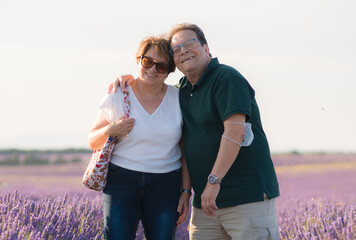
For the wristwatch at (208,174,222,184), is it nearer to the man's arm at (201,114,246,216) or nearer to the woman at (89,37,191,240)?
the man's arm at (201,114,246,216)

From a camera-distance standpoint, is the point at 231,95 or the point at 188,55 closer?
the point at 231,95

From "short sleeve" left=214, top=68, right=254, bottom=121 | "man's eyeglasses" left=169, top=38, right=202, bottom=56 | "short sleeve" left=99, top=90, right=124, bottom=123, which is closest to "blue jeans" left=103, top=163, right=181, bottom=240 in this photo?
"short sleeve" left=99, top=90, right=124, bottom=123

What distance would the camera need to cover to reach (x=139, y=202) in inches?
128

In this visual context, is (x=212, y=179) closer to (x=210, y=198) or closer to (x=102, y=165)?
(x=210, y=198)

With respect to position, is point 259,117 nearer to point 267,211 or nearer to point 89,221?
point 267,211

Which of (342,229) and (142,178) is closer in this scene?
(142,178)

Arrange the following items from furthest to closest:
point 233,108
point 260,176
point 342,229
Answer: point 342,229 < point 260,176 < point 233,108

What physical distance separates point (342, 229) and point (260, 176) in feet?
3.69

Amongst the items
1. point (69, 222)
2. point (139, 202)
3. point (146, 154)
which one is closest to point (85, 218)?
point (69, 222)

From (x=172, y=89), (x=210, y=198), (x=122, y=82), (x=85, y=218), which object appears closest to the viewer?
(x=210, y=198)

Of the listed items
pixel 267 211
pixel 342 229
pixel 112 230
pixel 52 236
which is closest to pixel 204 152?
pixel 267 211

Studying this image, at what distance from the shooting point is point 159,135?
10.2 feet

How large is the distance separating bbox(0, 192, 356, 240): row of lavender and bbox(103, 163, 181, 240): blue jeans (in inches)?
15.5

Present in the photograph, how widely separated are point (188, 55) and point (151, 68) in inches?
10.3
